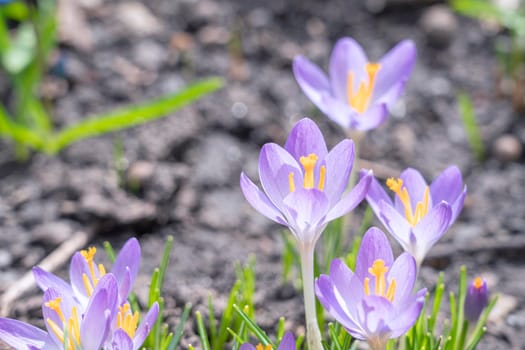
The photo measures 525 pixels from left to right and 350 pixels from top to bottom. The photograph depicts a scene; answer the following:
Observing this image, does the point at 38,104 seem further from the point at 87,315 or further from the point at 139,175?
the point at 87,315

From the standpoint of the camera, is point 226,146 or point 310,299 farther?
point 226,146

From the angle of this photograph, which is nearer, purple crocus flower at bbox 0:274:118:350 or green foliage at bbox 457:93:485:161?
purple crocus flower at bbox 0:274:118:350

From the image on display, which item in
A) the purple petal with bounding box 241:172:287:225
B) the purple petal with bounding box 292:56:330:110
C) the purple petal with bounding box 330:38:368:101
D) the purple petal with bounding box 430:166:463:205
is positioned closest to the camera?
A: the purple petal with bounding box 241:172:287:225

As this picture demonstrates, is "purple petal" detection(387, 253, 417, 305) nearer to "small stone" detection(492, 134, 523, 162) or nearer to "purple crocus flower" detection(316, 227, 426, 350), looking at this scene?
"purple crocus flower" detection(316, 227, 426, 350)

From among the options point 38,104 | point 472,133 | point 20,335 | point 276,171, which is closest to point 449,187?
point 276,171

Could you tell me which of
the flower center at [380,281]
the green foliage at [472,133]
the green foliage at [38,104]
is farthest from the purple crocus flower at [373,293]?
the green foliage at [472,133]

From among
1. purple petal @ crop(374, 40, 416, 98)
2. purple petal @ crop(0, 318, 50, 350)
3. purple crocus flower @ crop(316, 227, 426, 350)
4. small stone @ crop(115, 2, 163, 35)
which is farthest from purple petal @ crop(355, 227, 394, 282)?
small stone @ crop(115, 2, 163, 35)

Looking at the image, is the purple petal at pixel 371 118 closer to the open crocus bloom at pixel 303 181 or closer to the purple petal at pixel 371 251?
the open crocus bloom at pixel 303 181
